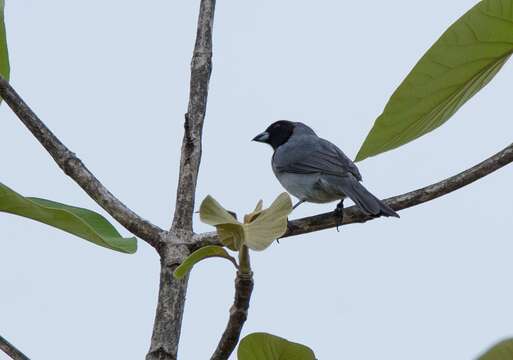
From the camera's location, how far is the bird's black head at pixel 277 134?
630 cm

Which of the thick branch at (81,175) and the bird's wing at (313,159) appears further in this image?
the bird's wing at (313,159)

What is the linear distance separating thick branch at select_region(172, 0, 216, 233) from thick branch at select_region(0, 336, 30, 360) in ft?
1.77

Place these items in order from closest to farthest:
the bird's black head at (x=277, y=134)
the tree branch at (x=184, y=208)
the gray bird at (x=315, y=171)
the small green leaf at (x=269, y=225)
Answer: the small green leaf at (x=269, y=225), the tree branch at (x=184, y=208), the gray bird at (x=315, y=171), the bird's black head at (x=277, y=134)

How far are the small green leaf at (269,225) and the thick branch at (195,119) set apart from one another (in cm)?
49

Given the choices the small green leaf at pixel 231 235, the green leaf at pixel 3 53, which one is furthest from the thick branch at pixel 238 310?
the green leaf at pixel 3 53

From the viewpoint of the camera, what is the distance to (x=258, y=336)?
4.03ft

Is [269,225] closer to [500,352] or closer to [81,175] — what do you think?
[500,352]

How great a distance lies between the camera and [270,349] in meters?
1.24

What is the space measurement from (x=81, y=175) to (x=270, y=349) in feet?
2.14

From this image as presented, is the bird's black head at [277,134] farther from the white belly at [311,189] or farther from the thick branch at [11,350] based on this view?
the thick branch at [11,350]

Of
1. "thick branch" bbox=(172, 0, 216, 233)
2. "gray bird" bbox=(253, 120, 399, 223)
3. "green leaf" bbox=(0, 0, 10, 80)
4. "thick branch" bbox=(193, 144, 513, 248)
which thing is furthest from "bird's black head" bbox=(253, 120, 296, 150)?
"green leaf" bbox=(0, 0, 10, 80)

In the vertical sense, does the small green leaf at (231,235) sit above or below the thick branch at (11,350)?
above

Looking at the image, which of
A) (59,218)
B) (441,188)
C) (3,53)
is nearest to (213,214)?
(59,218)

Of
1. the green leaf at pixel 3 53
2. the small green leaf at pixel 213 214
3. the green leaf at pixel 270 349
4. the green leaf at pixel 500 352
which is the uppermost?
the green leaf at pixel 3 53
